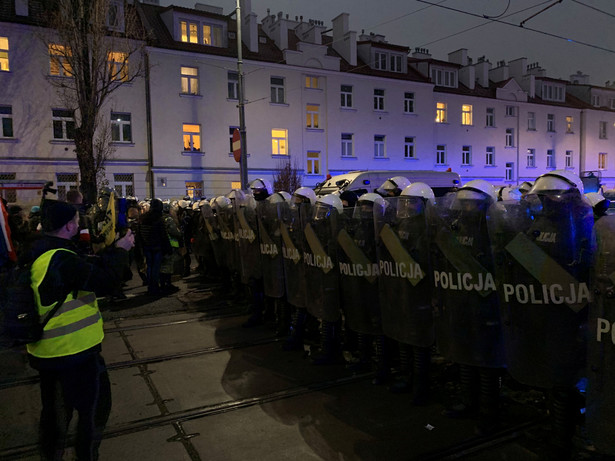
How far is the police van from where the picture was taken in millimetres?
14539

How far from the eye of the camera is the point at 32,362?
10.1 feet

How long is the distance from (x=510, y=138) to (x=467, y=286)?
36.8m

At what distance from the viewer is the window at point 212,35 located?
26.5 meters

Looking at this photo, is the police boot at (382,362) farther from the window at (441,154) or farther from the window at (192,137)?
the window at (441,154)

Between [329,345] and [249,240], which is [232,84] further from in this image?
[329,345]

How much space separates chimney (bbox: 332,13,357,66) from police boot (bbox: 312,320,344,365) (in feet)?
90.0

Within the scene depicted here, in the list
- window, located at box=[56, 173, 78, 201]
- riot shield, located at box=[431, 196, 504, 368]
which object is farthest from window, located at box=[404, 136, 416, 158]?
riot shield, located at box=[431, 196, 504, 368]

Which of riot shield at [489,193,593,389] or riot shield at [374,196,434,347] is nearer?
riot shield at [489,193,593,389]

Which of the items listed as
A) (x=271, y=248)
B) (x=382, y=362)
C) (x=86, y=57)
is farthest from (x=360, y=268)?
(x=86, y=57)

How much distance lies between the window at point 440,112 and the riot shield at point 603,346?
3281 cm

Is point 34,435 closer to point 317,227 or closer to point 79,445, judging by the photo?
point 79,445

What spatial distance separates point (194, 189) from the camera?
25656 mm

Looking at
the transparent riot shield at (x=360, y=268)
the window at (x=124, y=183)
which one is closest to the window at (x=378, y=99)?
the window at (x=124, y=183)

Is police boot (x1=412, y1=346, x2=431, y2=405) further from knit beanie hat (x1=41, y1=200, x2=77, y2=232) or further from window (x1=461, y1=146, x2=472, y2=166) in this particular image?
window (x1=461, y1=146, x2=472, y2=166)
